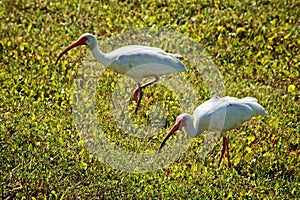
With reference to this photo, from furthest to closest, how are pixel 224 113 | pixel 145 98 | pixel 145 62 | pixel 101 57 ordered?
pixel 145 98 < pixel 101 57 < pixel 145 62 < pixel 224 113

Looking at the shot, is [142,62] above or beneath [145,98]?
above

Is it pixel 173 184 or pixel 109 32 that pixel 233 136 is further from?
pixel 109 32

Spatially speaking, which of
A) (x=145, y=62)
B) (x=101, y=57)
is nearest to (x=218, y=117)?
(x=145, y=62)

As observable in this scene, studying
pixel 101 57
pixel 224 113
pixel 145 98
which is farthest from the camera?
pixel 145 98

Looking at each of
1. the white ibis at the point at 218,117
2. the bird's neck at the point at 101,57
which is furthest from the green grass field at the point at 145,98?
the bird's neck at the point at 101,57

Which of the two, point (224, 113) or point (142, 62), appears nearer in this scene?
point (224, 113)

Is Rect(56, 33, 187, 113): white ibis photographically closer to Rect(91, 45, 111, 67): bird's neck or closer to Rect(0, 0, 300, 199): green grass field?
Rect(91, 45, 111, 67): bird's neck

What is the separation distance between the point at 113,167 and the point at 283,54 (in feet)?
9.34

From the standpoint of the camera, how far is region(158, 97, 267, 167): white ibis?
548 centimetres

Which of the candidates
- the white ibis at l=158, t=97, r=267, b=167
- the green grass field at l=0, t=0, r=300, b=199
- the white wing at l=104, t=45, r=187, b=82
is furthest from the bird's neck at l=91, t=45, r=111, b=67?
the white ibis at l=158, t=97, r=267, b=167

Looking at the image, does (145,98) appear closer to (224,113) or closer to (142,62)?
(142,62)

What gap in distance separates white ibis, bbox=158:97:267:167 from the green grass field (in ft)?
1.04

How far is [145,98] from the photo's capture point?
6590mm

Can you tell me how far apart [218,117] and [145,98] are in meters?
1.29
